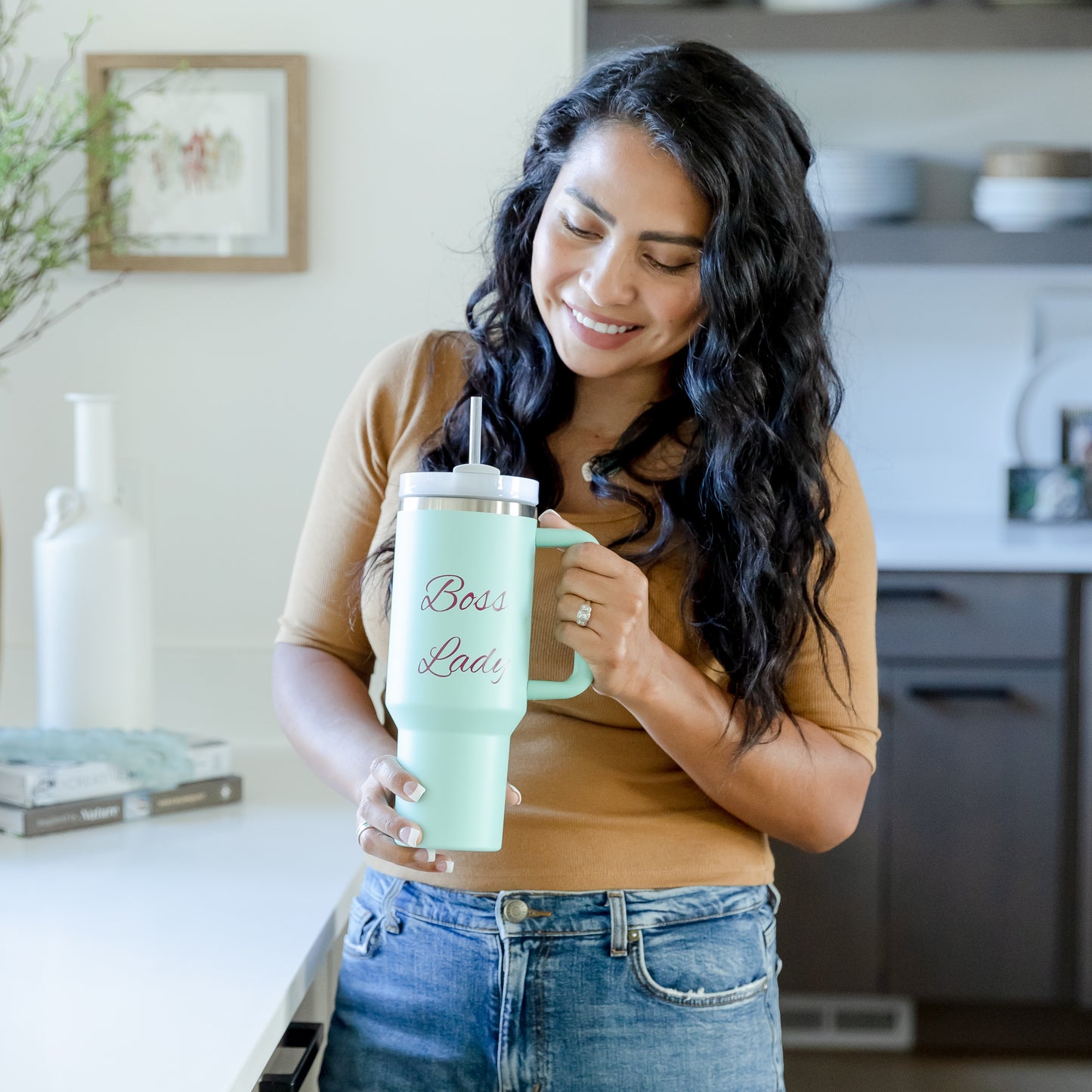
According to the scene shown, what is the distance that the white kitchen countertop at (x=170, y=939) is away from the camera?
833mm

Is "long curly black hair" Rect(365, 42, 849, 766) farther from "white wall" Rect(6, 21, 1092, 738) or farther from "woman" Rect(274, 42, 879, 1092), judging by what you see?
"white wall" Rect(6, 21, 1092, 738)

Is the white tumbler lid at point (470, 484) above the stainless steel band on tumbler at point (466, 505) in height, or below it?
above

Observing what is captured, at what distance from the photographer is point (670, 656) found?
3.02 ft

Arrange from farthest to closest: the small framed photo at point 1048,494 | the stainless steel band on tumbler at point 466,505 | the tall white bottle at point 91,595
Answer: the small framed photo at point 1048,494
the tall white bottle at point 91,595
the stainless steel band on tumbler at point 466,505

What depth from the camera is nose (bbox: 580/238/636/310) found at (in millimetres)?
993

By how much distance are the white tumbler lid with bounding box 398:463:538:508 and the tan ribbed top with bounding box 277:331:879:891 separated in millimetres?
323

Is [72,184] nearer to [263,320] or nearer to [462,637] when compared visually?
[263,320]

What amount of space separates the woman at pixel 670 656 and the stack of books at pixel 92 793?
35 cm

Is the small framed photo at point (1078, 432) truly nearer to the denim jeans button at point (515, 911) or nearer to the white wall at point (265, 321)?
the white wall at point (265, 321)

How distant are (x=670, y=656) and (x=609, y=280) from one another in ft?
0.93

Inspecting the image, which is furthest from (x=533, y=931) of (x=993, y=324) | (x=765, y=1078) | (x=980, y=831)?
(x=993, y=324)

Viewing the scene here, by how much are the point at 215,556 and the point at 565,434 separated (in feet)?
2.73

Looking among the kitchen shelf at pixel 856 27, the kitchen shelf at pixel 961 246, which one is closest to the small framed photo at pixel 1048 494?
the kitchen shelf at pixel 961 246

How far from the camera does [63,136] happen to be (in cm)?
167
